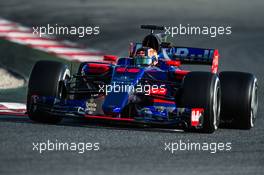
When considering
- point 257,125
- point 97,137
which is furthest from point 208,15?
point 97,137

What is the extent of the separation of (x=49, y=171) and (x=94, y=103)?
12.3 feet

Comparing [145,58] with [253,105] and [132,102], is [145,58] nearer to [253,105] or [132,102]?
[132,102]

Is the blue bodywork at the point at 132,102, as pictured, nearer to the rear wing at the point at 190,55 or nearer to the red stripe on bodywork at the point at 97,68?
the red stripe on bodywork at the point at 97,68

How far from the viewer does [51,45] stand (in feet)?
79.1

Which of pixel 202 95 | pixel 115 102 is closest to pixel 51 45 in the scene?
pixel 115 102

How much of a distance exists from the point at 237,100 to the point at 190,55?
2330 millimetres

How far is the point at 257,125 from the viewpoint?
15.8 meters

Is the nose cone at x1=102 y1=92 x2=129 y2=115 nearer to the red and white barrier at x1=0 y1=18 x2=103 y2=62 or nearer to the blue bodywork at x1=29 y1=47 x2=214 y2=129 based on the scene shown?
the blue bodywork at x1=29 y1=47 x2=214 y2=129

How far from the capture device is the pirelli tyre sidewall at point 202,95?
14281 millimetres

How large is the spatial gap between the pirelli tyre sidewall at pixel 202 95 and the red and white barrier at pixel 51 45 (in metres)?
9.10

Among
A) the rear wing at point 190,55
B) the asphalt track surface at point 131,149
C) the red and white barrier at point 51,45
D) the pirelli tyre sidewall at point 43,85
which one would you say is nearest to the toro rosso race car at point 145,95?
the pirelli tyre sidewall at point 43,85

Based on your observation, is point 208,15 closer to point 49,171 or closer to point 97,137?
point 97,137

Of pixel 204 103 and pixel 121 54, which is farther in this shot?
pixel 121 54

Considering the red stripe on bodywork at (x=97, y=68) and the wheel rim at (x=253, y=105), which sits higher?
the red stripe on bodywork at (x=97, y=68)
